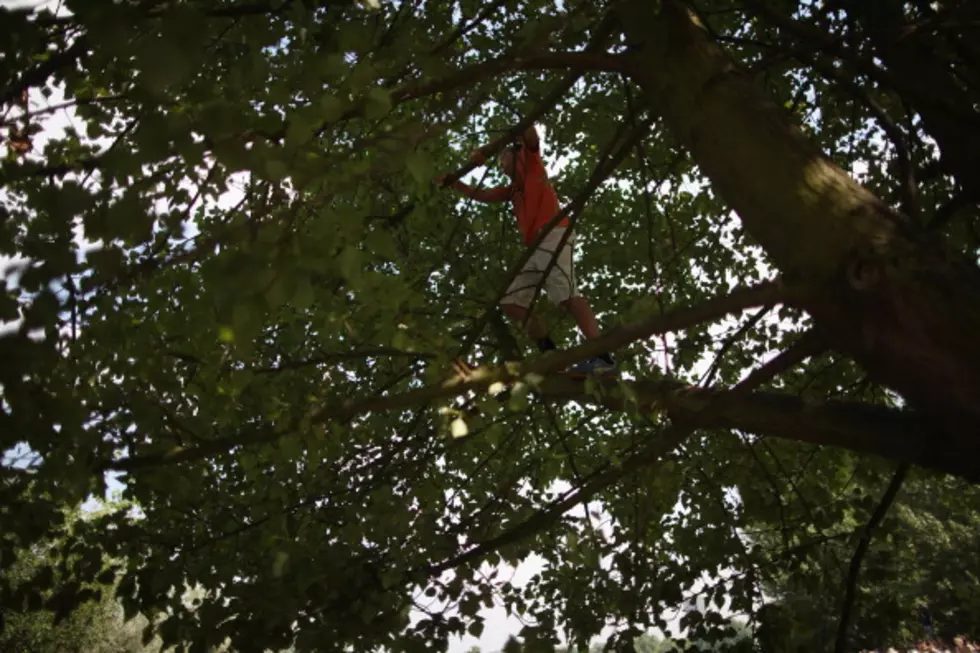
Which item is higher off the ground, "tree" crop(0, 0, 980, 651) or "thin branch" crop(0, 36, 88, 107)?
"thin branch" crop(0, 36, 88, 107)

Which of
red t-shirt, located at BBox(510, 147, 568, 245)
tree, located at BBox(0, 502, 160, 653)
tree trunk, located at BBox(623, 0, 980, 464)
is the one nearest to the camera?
tree trunk, located at BBox(623, 0, 980, 464)

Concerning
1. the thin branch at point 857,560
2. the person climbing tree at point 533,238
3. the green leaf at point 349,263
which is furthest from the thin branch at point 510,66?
the thin branch at point 857,560

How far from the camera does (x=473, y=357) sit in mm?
5219

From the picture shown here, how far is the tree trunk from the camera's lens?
1966 mm

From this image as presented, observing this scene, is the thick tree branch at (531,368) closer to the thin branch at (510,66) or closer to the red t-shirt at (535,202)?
the thin branch at (510,66)

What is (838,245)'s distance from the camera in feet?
6.79

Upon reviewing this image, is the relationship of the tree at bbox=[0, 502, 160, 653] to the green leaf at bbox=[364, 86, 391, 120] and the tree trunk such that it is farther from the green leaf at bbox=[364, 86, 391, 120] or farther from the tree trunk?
the tree trunk

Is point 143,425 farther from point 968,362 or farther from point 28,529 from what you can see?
point 968,362

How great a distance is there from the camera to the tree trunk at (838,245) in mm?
1966

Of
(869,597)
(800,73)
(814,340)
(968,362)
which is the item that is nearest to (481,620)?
(814,340)

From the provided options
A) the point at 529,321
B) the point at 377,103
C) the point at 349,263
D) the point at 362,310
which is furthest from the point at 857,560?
the point at 377,103

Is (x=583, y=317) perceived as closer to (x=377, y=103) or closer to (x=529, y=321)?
(x=529, y=321)

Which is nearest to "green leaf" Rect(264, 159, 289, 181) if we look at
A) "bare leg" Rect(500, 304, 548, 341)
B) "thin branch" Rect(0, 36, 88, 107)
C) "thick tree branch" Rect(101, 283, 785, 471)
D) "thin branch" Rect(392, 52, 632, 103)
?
"thick tree branch" Rect(101, 283, 785, 471)

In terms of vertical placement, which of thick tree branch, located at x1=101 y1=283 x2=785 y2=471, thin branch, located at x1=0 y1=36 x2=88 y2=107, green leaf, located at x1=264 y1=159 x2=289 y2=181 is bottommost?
thick tree branch, located at x1=101 y1=283 x2=785 y2=471
